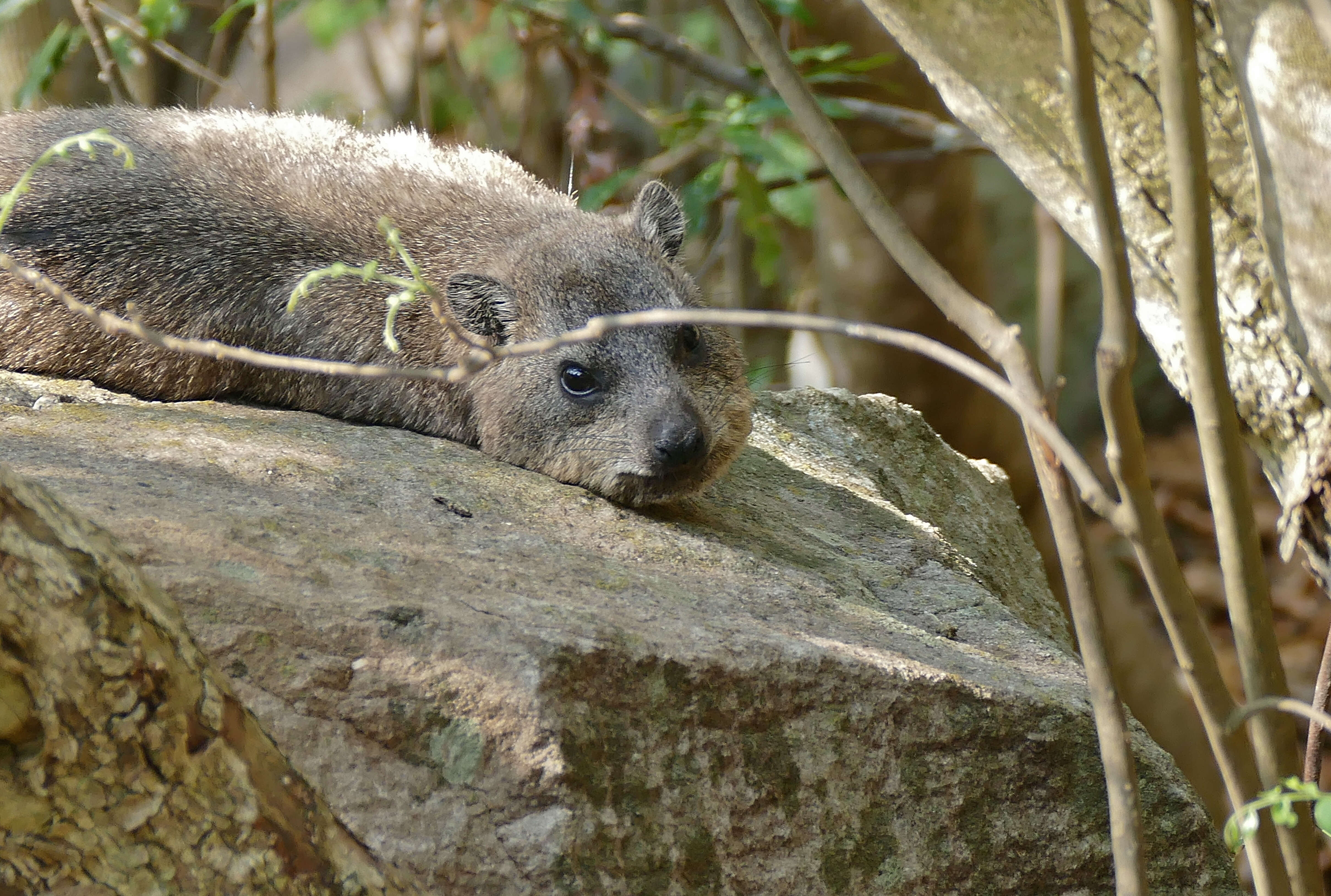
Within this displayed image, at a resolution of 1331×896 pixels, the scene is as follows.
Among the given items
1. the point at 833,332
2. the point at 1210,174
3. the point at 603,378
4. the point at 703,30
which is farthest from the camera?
the point at 703,30

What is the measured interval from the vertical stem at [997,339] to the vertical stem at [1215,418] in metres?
0.25

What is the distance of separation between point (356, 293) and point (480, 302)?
573 mm

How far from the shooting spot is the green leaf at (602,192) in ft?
21.6

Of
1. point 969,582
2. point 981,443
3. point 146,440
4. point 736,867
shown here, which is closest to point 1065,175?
point 969,582

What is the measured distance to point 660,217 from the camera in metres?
5.13

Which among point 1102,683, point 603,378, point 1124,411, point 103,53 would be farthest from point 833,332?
point 103,53

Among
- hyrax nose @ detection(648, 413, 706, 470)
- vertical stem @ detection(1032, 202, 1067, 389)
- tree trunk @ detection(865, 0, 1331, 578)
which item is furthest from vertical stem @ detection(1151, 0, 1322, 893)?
vertical stem @ detection(1032, 202, 1067, 389)

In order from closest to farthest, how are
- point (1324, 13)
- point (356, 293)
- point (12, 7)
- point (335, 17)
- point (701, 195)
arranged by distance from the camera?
point (1324, 13)
point (356, 293)
point (12, 7)
point (701, 195)
point (335, 17)

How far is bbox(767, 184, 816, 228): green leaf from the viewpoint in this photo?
9.54 metres

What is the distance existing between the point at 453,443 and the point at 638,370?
78cm

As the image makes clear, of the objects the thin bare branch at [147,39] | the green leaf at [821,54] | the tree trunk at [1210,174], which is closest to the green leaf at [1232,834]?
the tree trunk at [1210,174]

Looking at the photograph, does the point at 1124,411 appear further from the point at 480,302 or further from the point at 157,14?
the point at 157,14

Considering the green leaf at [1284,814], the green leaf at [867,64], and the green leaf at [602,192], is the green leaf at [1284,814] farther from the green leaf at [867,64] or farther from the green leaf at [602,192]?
the green leaf at [867,64]

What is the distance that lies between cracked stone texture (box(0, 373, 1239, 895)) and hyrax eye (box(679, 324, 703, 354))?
81 centimetres
